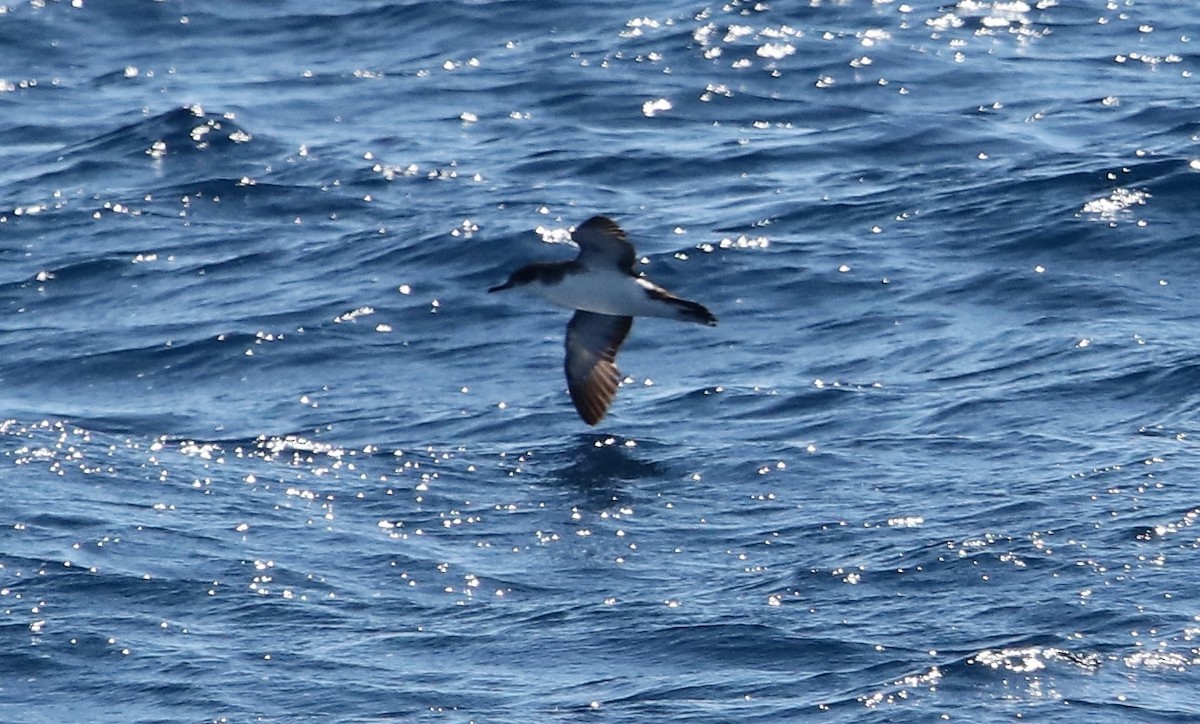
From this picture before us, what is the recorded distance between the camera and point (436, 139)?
58.0ft

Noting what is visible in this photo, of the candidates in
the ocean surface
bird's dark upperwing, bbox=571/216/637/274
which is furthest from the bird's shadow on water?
bird's dark upperwing, bbox=571/216/637/274

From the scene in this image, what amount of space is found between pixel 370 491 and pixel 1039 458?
345 cm

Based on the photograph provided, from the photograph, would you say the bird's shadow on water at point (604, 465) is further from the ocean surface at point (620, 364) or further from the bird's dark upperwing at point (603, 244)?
the bird's dark upperwing at point (603, 244)

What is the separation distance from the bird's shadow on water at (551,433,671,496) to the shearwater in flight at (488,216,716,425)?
15cm

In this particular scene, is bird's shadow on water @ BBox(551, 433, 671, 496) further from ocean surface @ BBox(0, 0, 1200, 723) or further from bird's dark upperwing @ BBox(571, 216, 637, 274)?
bird's dark upperwing @ BBox(571, 216, 637, 274)

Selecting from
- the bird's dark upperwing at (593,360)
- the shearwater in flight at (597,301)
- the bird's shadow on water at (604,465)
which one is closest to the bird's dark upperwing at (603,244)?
the shearwater in flight at (597,301)

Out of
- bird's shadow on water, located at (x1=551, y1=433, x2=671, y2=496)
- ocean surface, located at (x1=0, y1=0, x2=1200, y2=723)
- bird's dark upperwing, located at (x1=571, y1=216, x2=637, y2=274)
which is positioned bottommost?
bird's shadow on water, located at (x1=551, y1=433, x2=671, y2=496)

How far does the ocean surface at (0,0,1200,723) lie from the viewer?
30.5 ft

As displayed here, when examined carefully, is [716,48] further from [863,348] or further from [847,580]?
[847,580]

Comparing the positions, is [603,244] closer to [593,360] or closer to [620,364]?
[593,360]

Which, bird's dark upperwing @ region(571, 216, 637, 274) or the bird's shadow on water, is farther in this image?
the bird's shadow on water

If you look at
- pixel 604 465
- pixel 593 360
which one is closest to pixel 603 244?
pixel 593 360

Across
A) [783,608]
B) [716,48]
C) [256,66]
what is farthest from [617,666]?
[256,66]

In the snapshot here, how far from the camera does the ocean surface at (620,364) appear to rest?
30.5 feet
